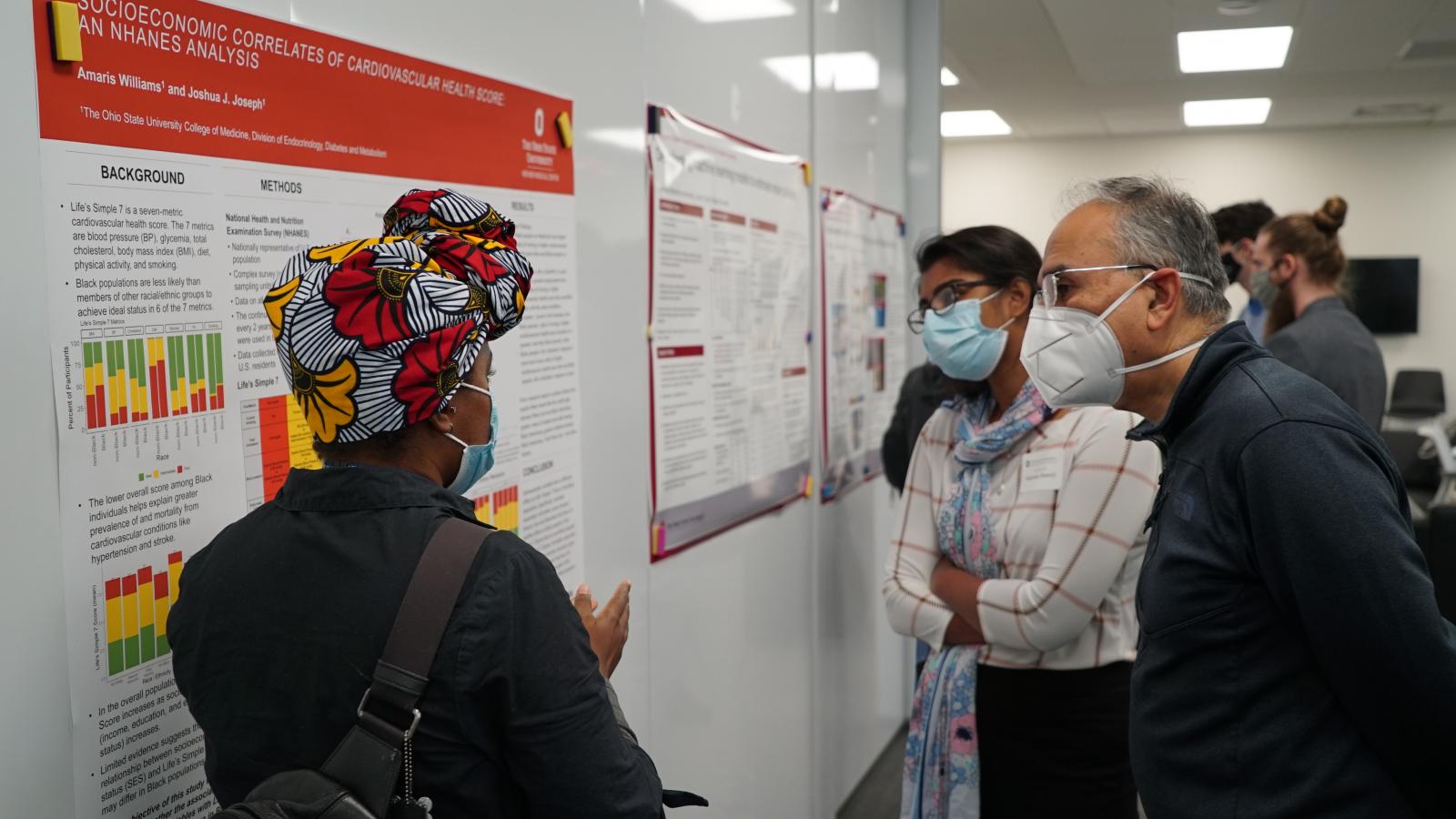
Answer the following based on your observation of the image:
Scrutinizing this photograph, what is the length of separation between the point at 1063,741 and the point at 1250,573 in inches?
32.9

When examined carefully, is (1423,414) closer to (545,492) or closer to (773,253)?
(773,253)

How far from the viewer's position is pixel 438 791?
92 cm

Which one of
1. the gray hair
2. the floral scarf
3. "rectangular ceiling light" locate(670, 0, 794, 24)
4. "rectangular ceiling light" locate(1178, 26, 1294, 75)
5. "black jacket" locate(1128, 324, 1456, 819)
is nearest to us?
"black jacket" locate(1128, 324, 1456, 819)

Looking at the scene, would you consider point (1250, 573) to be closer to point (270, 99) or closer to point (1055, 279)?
point (1055, 279)

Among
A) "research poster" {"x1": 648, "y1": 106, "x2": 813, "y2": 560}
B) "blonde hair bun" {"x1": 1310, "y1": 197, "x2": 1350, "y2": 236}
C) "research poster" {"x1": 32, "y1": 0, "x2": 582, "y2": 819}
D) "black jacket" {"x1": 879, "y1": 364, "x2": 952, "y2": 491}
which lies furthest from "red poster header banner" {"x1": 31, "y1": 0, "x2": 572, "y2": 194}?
"blonde hair bun" {"x1": 1310, "y1": 197, "x2": 1350, "y2": 236}

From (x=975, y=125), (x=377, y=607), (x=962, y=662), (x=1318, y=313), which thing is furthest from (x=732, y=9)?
(x=975, y=125)

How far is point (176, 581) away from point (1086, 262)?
1.23 metres

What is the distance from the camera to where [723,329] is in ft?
7.77

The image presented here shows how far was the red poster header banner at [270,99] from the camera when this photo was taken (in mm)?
994

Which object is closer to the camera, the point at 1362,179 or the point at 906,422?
the point at 906,422

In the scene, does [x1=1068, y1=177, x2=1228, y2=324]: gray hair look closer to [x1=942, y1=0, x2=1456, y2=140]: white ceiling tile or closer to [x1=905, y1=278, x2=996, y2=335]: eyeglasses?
[x1=905, y1=278, x2=996, y2=335]: eyeglasses

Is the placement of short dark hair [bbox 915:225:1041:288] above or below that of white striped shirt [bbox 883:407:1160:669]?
above

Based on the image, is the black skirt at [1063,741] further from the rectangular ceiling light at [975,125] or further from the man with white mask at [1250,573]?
the rectangular ceiling light at [975,125]

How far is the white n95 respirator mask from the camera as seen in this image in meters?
1.49
